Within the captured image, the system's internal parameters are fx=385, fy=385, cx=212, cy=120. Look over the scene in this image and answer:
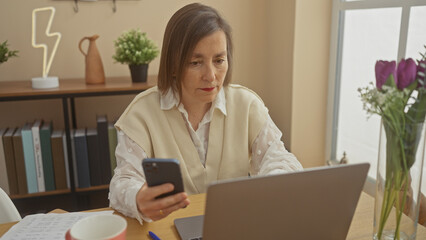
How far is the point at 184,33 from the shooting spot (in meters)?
1.22

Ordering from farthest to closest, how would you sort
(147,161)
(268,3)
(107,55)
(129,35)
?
Answer: (268,3), (107,55), (129,35), (147,161)

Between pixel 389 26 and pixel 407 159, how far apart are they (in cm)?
137

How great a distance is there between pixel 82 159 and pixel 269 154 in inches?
50.0

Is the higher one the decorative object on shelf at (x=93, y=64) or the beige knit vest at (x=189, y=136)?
the decorative object on shelf at (x=93, y=64)

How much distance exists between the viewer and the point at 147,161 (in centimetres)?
75

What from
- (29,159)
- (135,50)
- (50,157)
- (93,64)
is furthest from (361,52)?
(29,159)

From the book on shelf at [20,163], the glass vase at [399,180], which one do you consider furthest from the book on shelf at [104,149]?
the glass vase at [399,180]

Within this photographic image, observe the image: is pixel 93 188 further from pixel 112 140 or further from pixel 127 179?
pixel 127 179

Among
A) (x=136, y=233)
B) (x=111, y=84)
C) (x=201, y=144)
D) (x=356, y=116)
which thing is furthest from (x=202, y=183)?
(x=356, y=116)

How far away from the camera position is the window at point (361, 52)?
1.79 m

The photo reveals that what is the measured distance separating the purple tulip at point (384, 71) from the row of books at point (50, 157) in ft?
5.60

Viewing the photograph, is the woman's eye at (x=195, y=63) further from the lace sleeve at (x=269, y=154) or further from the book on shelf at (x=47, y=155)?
the book on shelf at (x=47, y=155)

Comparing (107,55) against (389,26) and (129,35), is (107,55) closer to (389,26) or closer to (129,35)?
(129,35)

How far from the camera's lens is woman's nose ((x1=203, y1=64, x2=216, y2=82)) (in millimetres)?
1231
